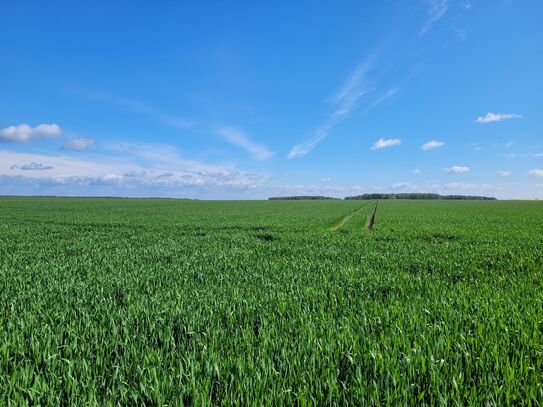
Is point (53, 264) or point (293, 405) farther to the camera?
point (53, 264)

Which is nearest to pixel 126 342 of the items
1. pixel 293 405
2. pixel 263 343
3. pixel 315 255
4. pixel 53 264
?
pixel 263 343

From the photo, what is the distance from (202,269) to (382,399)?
743 centimetres

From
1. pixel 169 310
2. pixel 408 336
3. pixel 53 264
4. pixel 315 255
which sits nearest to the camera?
pixel 408 336

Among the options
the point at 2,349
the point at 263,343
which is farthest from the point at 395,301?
the point at 2,349

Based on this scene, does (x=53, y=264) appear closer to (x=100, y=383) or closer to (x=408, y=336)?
(x=100, y=383)

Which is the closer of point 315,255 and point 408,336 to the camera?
point 408,336

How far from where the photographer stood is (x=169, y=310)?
219 inches

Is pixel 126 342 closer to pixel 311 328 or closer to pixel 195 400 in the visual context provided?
pixel 195 400

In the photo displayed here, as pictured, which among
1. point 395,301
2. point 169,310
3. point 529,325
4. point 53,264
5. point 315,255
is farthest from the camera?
point 315,255

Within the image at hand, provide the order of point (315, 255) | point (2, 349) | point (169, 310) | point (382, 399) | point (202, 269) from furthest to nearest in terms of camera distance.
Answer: point (315, 255)
point (202, 269)
point (169, 310)
point (2, 349)
point (382, 399)

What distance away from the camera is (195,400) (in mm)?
2799

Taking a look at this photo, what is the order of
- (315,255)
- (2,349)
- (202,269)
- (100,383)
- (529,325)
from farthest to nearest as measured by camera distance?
(315,255)
(202,269)
(529,325)
(2,349)
(100,383)

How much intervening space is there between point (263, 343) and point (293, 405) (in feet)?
4.14

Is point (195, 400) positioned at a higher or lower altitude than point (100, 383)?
Answer: higher
